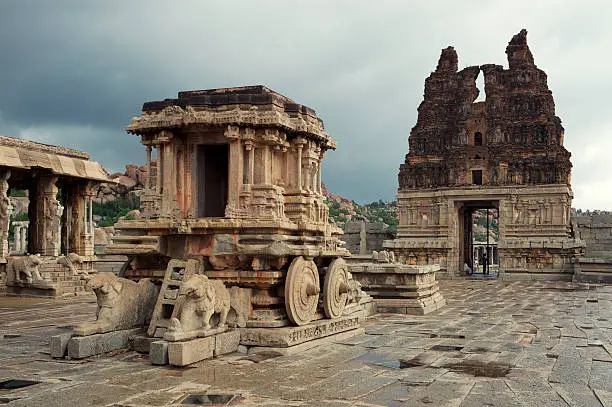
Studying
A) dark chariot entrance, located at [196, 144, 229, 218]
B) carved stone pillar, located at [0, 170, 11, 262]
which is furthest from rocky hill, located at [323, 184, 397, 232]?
dark chariot entrance, located at [196, 144, 229, 218]

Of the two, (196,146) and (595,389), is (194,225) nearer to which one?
(196,146)

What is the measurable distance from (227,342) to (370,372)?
6.15 feet

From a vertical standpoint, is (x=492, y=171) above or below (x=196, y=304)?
above

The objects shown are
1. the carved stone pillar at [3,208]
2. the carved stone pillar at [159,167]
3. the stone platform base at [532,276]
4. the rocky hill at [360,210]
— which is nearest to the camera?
the carved stone pillar at [159,167]

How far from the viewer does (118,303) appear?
7.75 meters

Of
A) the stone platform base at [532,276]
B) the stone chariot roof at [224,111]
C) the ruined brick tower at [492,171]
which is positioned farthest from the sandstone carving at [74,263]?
the stone platform base at [532,276]

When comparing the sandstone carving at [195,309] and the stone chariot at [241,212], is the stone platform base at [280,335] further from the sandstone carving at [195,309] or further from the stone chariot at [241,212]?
the sandstone carving at [195,309]

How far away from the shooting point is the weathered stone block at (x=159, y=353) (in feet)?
22.0

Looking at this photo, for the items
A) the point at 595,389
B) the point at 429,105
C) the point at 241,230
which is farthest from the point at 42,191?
the point at 429,105

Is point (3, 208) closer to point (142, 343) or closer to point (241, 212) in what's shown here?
point (241, 212)

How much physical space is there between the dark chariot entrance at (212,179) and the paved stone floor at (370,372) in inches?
112

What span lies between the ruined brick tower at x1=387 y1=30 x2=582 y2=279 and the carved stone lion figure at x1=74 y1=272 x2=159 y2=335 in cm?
2166

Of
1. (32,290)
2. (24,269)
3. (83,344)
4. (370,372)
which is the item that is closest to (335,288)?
(370,372)

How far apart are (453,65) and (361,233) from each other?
10062mm
